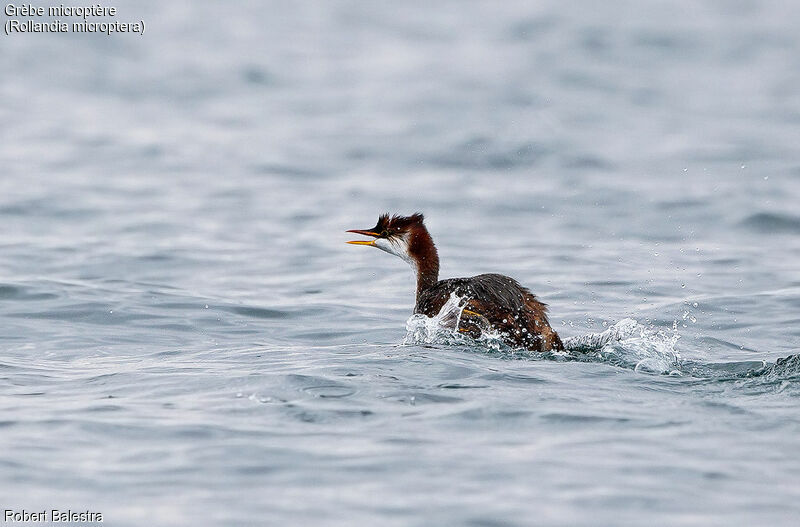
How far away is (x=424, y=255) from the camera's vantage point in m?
10.1

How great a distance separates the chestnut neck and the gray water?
1.66 ft

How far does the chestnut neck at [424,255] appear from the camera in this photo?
33.1 ft

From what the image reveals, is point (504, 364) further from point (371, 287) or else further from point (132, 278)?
point (132, 278)

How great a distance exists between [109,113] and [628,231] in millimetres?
8812

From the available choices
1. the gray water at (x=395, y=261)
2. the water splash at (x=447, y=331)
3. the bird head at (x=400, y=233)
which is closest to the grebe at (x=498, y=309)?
the water splash at (x=447, y=331)

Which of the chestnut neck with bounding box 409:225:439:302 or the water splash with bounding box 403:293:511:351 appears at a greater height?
the chestnut neck with bounding box 409:225:439:302

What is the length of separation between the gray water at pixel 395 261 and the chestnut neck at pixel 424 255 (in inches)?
19.9

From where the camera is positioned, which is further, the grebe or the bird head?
the bird head

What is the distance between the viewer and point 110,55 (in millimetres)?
21453

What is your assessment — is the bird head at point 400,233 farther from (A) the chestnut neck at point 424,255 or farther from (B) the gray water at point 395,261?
(B) the gray water at point 395,261

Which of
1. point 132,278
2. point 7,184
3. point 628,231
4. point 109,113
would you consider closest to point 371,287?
point 132,278

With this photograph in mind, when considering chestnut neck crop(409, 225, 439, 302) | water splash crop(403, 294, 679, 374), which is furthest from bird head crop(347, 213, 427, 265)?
water splash crop(403, 294, 679, 374)

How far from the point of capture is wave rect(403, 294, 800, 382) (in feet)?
25.5

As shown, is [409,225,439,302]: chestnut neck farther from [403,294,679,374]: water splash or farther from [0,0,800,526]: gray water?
[403,294,679,374]: water splash
